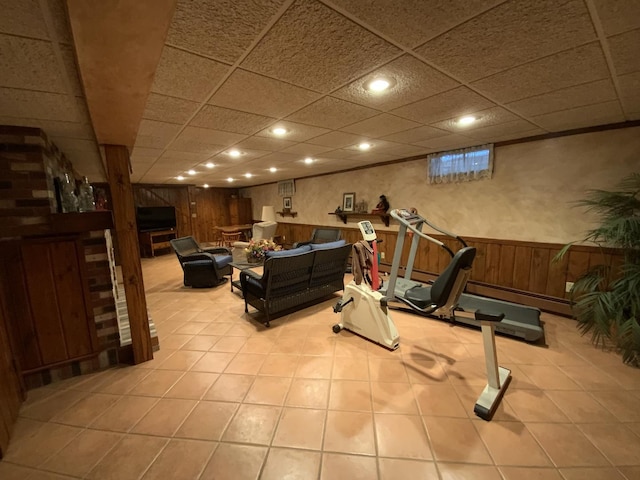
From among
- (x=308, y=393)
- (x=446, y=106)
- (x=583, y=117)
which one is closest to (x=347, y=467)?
(x=308, y=393)

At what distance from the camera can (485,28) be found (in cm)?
110

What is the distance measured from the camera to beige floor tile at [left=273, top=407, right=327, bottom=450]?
1.48m

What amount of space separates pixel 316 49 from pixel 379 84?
0.53 m

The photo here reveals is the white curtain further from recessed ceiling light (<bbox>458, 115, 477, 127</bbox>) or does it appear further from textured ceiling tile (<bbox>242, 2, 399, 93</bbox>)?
textured ceiling tile (<bbox>242, 2, 399, 93</bbox>)

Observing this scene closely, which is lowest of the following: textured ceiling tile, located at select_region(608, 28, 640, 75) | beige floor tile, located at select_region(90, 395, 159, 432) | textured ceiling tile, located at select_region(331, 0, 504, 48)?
beige floor tile, located at select_region(90, 395, 159, 432)

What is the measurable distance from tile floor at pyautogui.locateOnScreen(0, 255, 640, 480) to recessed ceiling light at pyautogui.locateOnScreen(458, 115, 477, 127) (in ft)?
7.06

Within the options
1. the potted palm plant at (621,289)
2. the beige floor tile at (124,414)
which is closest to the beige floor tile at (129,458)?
the beige floor tile at (124,414)

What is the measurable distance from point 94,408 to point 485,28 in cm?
318

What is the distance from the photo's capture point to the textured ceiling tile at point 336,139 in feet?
9.00

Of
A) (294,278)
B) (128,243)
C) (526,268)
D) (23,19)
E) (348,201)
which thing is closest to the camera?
(23,19)

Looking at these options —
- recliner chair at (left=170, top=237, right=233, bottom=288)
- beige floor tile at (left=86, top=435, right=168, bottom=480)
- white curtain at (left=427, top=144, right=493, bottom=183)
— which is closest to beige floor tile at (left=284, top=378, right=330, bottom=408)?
beige floor tile at (left=86, top=435, right=168, bottom=480)

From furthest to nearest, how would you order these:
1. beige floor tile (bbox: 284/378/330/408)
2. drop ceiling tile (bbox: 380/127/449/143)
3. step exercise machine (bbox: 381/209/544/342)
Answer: drop ceiling tile (bbox: 380/127/449/143) → step exercise machine (bbox: 381/209/544/342) → beige floor tile (bbox: 284/378/330/408)

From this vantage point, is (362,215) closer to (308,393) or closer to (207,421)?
(308,393)

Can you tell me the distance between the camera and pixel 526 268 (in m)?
3.24
